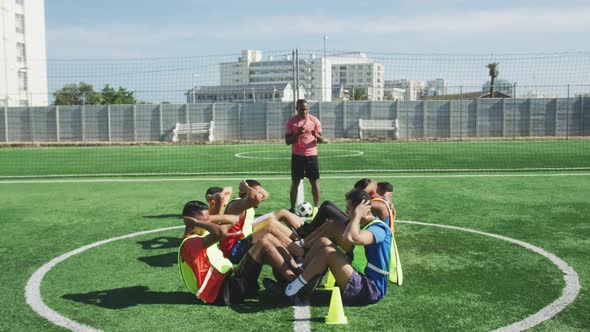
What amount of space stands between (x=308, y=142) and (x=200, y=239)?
599 centimetres

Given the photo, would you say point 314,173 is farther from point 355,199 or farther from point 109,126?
point 109,126

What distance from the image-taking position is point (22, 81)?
63.4m

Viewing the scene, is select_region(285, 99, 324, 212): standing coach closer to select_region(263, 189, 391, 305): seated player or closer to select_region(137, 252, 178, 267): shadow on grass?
select_region(137, 252, 178, 267): shadow on grass

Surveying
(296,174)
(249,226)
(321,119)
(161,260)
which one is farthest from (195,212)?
(321,119)

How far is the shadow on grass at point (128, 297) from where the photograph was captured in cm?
611

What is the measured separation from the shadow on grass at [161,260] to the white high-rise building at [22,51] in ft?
185

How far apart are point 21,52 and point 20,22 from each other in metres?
3.55

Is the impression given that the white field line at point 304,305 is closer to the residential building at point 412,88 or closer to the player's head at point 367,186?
the player's head at point 367,186

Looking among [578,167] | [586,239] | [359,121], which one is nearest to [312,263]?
[586,239]

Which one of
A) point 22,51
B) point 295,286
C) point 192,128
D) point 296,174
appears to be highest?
point 22,51

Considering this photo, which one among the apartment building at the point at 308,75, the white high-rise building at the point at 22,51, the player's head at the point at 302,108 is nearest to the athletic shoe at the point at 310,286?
the player's head at the point at 302,108

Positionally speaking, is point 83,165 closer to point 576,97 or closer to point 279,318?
point 279,318

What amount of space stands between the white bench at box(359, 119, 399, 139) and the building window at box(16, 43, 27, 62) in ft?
152

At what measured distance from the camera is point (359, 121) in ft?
128
